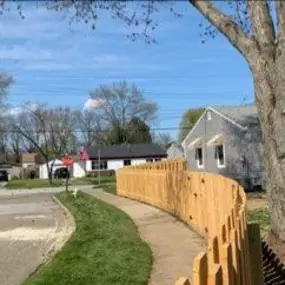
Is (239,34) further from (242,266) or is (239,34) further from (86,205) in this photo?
(86,205)

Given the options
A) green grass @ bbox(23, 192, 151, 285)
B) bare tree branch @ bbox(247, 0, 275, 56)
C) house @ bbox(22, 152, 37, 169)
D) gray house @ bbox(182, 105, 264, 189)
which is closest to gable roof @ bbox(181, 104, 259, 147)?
gray house @ bbox(182, 105, 264, 189)

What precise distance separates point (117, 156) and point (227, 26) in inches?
3465

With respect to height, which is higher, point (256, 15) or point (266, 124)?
point (256, 15)

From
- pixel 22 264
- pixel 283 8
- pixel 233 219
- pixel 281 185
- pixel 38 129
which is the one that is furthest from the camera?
pixel 38 129

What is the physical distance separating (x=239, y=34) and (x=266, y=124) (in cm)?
121

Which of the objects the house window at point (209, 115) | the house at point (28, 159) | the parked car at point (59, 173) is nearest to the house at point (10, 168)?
the house at point (28, 159)

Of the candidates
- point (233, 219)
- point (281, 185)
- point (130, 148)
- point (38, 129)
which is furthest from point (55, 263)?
point (38, 129)

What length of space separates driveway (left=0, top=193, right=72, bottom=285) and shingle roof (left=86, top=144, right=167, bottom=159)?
70484 millimetres

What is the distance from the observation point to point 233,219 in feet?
17.8

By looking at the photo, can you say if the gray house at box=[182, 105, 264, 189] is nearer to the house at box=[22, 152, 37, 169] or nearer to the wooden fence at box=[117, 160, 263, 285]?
the wooden fence at box=[117, 160, 263, 285]

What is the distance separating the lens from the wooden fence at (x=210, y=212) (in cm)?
388

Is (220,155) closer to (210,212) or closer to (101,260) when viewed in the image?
(210,212)

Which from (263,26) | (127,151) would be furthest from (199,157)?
(127,151)

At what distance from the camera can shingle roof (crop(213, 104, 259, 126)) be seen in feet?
119
